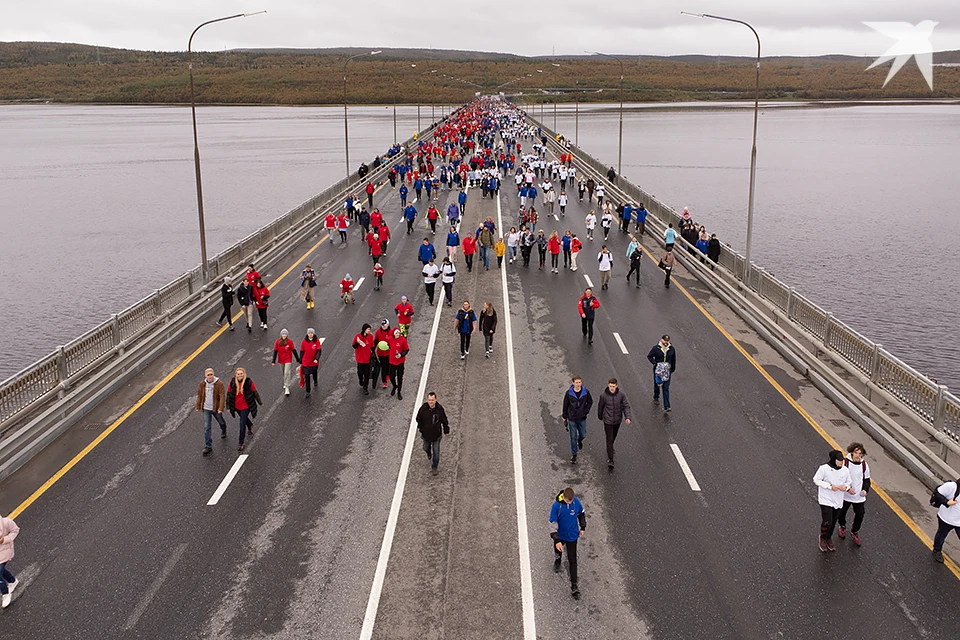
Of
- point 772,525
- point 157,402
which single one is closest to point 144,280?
point 157,402

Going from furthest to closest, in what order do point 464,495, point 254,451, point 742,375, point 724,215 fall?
1. point 724,215
2. point 742,375
3. point 254,451
4. point 464,495

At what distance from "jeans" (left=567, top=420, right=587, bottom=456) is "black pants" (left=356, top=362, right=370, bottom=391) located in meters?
4.85

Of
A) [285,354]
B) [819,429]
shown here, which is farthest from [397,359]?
[819,429]

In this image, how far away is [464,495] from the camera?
1229cm

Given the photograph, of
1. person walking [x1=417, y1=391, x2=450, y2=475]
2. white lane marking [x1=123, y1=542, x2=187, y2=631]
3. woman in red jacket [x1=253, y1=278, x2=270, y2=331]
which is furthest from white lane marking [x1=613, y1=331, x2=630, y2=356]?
white lane marking [x1=123, y1=542, x2=187, y2=631]

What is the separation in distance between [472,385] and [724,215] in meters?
48.6

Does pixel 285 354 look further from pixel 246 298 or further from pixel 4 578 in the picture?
pixel 4 578

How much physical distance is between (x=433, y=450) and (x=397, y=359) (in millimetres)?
3561

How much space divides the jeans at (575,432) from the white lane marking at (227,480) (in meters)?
5.14

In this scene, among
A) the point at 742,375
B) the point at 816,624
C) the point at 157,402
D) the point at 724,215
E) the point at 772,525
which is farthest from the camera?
the point at 724,215

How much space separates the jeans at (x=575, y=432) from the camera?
1333 cm

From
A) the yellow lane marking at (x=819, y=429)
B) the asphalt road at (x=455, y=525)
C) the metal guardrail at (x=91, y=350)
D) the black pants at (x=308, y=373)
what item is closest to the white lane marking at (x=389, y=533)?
the asphalt road at (x=455, y=525)

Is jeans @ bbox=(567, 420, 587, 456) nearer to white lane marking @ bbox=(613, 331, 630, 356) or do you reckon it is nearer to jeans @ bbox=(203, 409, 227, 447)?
jeans @ bbox=(203, 409, 227, 447)

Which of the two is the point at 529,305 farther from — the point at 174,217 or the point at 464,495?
the point at 174,217
